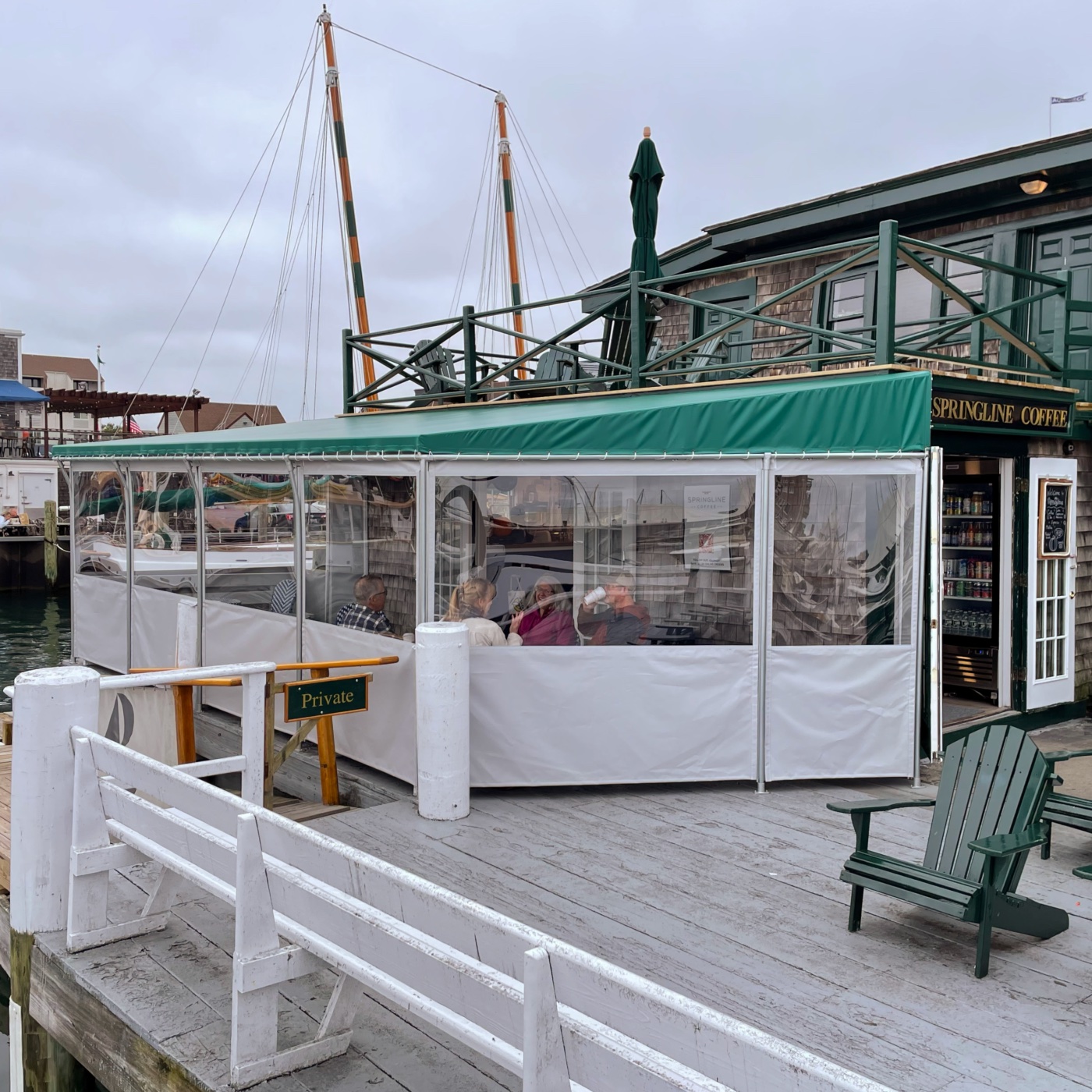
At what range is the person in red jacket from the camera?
701 centimetres

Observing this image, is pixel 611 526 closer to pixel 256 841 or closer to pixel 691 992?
pixel 691 992

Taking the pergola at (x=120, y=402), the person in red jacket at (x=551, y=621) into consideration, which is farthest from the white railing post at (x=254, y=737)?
the pergola at (x=120, y=402)

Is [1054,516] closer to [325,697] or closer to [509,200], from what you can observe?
[325,697]

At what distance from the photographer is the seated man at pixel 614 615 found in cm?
701

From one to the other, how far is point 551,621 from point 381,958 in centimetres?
397

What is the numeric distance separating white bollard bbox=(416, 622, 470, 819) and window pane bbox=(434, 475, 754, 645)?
0.60m

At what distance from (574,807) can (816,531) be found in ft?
7.84

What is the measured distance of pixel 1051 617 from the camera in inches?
349

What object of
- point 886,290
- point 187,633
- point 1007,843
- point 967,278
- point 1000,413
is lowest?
point 1007,843

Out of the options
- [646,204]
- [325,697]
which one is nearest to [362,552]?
[325,697]

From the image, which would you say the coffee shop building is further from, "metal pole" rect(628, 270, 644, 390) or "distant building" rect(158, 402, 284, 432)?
"distant building" rect(158, 402, 284, 432)

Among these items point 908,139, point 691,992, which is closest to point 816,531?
point 691,992

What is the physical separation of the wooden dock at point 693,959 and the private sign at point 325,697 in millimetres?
704

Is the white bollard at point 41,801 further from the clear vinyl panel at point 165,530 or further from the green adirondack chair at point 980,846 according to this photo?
the clear vinyl panel at point 165,530
